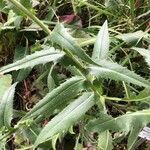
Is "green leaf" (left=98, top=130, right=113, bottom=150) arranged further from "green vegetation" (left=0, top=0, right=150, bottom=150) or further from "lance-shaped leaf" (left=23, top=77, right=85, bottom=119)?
"lance-shaped leaf" (left=23, top=77, right=85, bottom=119)

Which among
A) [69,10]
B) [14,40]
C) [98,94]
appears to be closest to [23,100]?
[14,40]

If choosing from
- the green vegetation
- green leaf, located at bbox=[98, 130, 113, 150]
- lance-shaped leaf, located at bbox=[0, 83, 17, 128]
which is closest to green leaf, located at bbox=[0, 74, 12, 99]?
the green vegetation

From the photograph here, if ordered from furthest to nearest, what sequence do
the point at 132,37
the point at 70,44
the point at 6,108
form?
the point at 132,37
the point at 6,108
the point at 70,44

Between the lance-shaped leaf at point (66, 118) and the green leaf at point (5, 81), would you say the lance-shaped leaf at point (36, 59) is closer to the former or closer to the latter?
the lance-shaped leaf at point (66, 118)

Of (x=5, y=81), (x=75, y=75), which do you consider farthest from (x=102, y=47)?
(x=5, y=81)

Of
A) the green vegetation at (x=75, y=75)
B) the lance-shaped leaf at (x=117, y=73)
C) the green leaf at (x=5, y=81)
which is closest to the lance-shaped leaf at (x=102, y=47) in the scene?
the green vegetation at (x=75, y=75)

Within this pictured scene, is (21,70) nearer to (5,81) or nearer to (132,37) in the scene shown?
(5,81)
